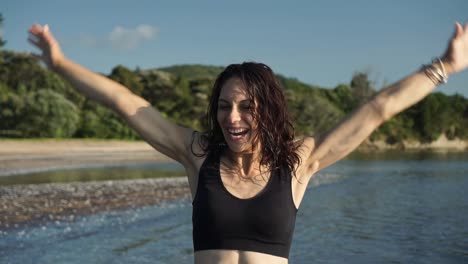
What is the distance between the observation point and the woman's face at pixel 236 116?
89.7 inches

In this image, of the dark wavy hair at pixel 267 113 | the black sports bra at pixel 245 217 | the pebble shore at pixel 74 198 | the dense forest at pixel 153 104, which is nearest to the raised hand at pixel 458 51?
the dark wavy hair at pixel 267 113

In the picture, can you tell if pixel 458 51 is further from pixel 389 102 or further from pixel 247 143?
pixel 247 143

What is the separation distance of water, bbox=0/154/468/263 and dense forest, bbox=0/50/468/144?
6.83 meters

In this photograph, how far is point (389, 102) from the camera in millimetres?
2381

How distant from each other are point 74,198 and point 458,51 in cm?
1308

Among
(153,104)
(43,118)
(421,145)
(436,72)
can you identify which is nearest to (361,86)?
(421,145)

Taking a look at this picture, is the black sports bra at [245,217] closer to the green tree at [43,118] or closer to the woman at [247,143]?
the woman at [247,143]

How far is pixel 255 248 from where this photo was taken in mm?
2234

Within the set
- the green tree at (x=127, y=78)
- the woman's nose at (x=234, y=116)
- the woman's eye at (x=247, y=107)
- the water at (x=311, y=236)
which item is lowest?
the water at (x=311, y=236)

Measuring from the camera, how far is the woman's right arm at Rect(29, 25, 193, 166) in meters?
2.41

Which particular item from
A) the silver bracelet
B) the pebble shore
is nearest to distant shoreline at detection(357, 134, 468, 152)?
the pebble shore

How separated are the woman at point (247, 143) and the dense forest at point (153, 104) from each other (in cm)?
1697

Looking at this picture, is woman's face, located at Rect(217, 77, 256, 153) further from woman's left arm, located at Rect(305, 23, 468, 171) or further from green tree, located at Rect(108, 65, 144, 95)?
green tree, located at Rect(108, 65, 144, 95)

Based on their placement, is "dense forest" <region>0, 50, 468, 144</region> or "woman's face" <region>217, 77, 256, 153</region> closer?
"woman's face" <region>217, 77, 256, 153</region>
